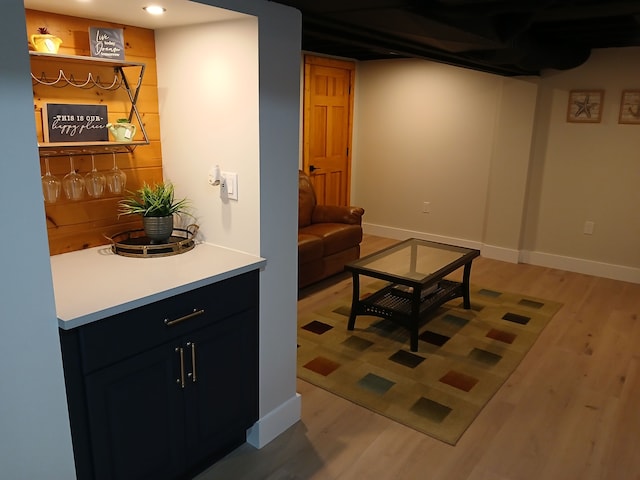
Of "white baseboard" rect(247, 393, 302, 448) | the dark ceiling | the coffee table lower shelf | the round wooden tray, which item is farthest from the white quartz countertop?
the coffee table lower shelf

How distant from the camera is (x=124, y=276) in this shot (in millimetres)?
1970

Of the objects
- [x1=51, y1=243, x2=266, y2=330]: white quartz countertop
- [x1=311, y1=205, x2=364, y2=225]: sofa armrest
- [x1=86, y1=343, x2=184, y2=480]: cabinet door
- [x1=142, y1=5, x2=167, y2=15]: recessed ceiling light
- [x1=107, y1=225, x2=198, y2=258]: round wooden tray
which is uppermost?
[x1=142, y1=5, x2=167, y2=15]: recessed ceiling light

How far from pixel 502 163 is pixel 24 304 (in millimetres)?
4871

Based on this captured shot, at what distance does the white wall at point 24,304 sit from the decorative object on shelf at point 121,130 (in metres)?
0.78

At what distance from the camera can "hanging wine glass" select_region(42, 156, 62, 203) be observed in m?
2.02

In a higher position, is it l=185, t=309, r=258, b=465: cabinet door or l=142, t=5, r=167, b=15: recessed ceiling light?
l=142, t=5, r=167, b=15: recessed ceiling light

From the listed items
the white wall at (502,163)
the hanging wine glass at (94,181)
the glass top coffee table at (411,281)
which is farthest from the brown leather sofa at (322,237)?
the hanging wine glass at (94,181)

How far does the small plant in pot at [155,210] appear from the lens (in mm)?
2258

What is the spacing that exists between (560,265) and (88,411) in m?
4.84

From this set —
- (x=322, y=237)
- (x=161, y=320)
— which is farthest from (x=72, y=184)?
(x=322, y=237)

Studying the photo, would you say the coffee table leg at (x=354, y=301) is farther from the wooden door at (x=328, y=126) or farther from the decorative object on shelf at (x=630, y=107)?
the decorative object on shelf at (x=630, y=107)

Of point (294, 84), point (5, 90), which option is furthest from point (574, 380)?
point (5, 90)

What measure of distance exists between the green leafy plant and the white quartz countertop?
7.8 inches

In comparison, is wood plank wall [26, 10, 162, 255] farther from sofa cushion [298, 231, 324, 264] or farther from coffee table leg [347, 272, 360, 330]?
sofa cushion [298, 231, 324, 264]
